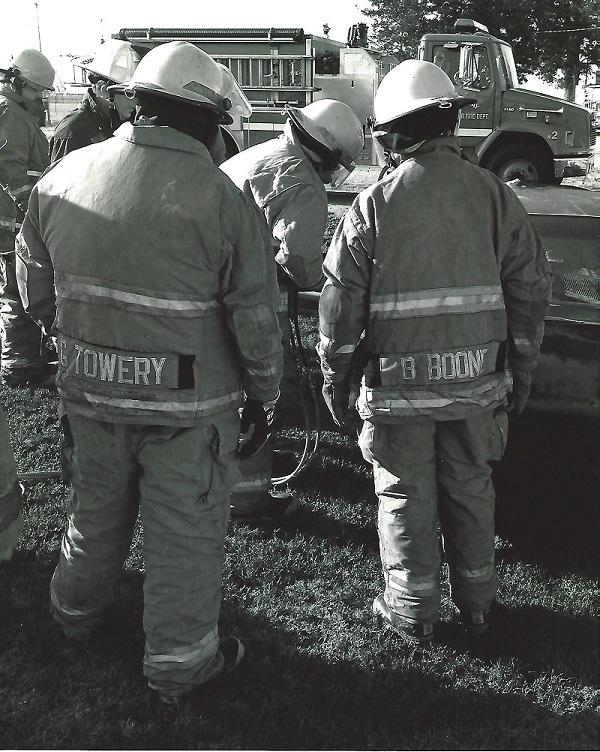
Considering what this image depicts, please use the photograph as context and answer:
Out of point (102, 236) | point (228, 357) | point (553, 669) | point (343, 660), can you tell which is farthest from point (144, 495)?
point (553, 669)

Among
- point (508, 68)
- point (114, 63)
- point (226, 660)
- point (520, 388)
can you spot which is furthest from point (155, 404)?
point (508, 68)

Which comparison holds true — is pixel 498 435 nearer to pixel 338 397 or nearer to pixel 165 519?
pixel 338 397

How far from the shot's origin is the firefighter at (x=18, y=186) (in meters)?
5.71

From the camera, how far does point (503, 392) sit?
3.12 meters

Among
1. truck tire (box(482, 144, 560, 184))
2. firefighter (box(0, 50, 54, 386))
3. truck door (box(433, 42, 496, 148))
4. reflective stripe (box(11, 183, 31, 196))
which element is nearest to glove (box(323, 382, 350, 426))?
firefighter (box(0, 50, 54, 386))

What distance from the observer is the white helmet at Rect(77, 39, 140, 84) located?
5.11 m

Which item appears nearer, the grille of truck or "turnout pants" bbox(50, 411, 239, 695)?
"turnout pants" bbox(50, 411, 239, 695)

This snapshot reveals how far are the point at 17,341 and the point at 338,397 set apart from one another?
329cm

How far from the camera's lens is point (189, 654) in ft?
8.74

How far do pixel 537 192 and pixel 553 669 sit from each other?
2.89 m

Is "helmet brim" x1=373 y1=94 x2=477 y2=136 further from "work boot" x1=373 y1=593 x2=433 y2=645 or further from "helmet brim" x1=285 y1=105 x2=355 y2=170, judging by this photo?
"work boot" x1=373 y1=593 x2=433 y2=645

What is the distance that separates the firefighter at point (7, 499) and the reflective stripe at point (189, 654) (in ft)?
2.35

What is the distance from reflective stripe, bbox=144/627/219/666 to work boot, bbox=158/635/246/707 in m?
0.13

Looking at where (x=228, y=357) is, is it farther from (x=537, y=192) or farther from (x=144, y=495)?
(x=537, y=192)
